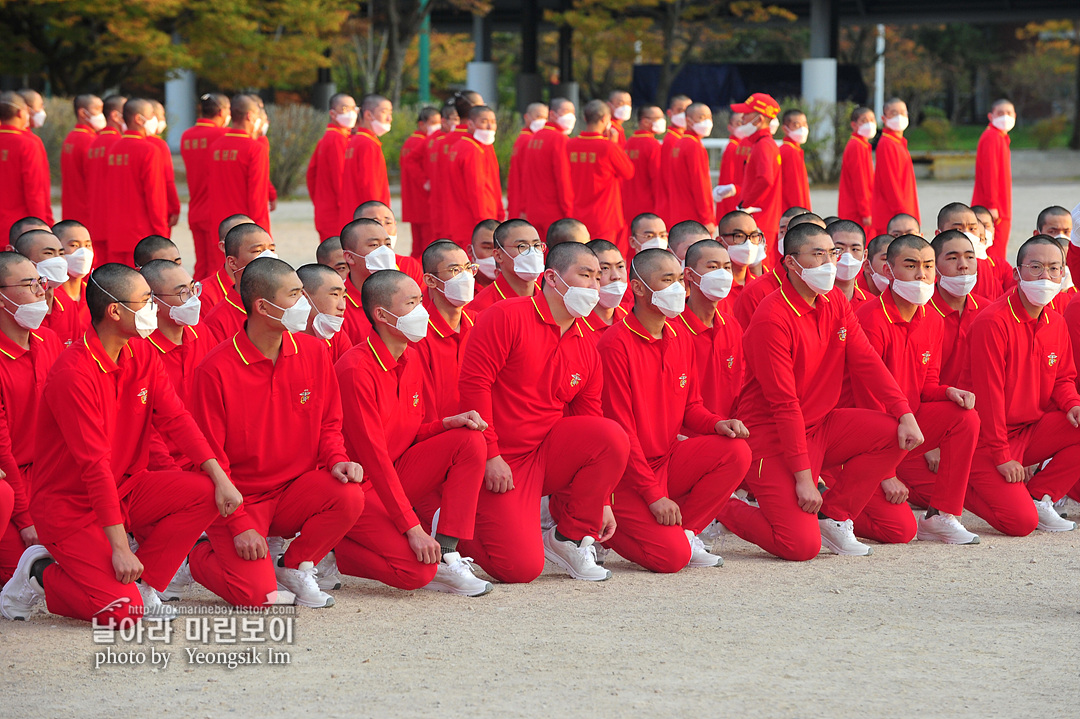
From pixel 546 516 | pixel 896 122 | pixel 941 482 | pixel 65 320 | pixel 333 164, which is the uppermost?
pixel 896 122

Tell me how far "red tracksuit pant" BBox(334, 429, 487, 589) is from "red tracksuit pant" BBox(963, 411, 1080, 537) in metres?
2.30

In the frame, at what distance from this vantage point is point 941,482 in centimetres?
570

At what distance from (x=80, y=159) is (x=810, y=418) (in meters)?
7.51

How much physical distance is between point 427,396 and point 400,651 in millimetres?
1397

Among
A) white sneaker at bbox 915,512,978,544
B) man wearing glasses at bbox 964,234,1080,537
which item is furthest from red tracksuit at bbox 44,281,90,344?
man wearing glasses at bbox 964,234,1080,537

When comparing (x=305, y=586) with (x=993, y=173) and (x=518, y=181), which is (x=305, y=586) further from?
Answer: (x=993, y=173)

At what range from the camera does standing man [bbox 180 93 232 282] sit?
10.6m

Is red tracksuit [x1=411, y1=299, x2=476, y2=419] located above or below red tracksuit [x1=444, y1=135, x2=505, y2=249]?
below

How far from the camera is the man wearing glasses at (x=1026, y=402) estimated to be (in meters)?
5.83

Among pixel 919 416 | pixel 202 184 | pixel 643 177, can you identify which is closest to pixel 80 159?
pixel 202 184

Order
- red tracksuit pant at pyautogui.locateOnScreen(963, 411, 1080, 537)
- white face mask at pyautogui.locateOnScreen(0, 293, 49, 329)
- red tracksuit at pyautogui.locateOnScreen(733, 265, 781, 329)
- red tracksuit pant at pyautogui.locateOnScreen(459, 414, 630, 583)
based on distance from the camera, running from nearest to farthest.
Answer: white face mask at pyautogui.locateOnScreen(0, 293, 49, 329), red tracksuit pant at pyautogui.locateOnScreen(459, 414, 630, 583), red tracksuit pant at pyautogui.locateOnScreen(963, 411, 1080, 537), red tracksuit at pyautogui.locateOnScreen(733, 265, 781, 329)

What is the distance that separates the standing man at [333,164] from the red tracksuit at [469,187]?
90 centimetres

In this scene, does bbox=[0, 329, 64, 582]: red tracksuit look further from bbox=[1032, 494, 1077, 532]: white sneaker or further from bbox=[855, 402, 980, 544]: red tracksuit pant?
bbox=[1032, 494, 1077, 532]: white sneaker

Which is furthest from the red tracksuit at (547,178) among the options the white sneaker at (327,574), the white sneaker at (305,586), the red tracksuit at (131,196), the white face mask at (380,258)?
the white sneaker at (305,586)
